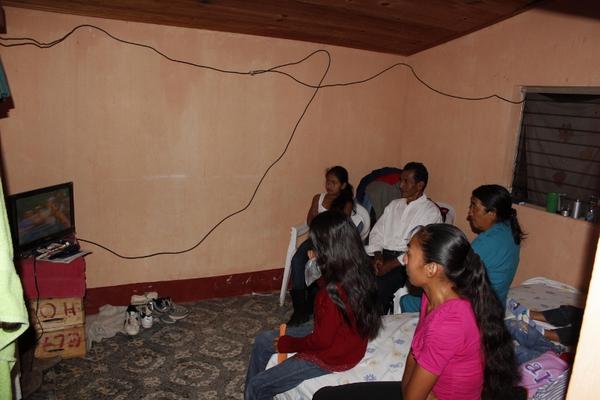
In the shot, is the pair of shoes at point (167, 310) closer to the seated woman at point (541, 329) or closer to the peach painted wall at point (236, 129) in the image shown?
the peach painted wall at point (236, 129)

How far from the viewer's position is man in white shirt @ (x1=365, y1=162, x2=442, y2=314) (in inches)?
123

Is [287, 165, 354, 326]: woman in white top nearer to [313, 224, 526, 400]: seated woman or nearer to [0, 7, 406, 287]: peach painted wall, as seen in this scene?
[0, 7, 406, 287]: peach painted wall

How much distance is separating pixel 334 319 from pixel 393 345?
531mm

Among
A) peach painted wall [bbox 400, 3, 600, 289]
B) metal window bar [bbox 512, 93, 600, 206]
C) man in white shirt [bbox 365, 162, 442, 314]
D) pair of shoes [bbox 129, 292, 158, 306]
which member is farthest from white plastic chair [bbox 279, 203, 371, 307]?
metal window bar [bbox 512, 93, 600, 206]

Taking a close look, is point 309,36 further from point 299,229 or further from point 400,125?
point 299,229

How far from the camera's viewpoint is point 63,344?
2809mm

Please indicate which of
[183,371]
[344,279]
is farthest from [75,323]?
[344,279]

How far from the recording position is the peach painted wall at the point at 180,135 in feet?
9.87

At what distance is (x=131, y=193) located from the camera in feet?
11.1

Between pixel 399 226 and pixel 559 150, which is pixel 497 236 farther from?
pixel 559 150

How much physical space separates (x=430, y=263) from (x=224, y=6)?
2.15 m

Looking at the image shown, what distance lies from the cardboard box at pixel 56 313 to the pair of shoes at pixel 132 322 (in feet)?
1.22

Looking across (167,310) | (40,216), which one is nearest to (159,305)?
(167,310)

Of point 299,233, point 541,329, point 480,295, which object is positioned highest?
point 480,295
